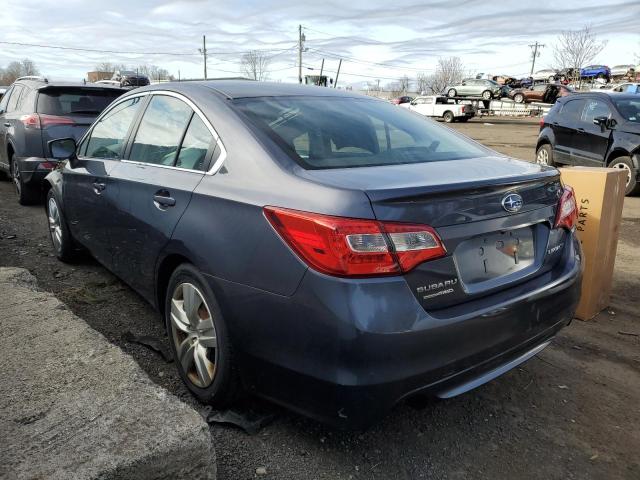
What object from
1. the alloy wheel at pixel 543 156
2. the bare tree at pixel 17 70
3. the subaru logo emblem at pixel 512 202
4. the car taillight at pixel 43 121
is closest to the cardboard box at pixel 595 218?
the subaru logo emblem at pixel 512 202

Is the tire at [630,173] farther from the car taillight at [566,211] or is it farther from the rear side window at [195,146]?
the rear side window at [195,146]

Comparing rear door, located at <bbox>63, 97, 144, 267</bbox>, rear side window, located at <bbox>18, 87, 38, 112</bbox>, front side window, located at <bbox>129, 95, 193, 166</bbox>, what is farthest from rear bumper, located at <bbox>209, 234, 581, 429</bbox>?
rear side window, located at <bbox>18, 87, 38, 112</bbox>

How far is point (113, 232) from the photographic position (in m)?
3.50

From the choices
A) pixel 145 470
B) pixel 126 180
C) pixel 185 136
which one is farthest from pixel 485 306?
pixel 126 180

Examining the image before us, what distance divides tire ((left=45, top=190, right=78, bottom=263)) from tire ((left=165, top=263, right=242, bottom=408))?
2267 millimetres

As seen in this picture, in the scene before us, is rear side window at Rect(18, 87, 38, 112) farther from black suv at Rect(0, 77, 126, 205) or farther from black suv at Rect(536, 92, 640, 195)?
black suv at Rect(536, 92, 640, 195)

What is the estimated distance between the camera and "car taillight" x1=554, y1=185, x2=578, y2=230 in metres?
2.61

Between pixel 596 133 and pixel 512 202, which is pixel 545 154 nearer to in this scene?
pixel 596 133

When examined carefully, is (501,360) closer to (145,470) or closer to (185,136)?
(145,470)

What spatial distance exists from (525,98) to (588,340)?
38915 mm

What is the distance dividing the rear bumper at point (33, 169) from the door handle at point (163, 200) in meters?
5.16

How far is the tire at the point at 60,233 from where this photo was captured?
4676 millimetres

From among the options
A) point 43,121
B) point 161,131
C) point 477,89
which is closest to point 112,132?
point 161,131

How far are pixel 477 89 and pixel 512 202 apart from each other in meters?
41.7
